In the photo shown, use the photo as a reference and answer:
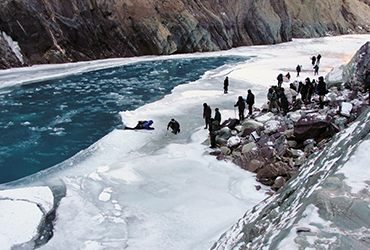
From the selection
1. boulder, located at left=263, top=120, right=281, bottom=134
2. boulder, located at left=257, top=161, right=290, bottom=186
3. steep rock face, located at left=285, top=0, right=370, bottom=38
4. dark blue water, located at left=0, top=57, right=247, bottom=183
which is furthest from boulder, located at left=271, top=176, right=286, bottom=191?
steep rock face, located at left=285, top=0, right=370, bottom=38

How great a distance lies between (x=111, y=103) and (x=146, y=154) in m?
7.82

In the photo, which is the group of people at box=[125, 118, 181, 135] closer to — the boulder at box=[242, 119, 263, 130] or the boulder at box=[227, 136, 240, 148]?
the boulder at box=[227, 136, 240, 148]

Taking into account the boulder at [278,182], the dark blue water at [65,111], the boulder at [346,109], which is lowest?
the boulder at [346,109]

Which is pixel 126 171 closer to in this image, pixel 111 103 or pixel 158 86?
pixel 111 103

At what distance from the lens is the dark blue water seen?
9641mm

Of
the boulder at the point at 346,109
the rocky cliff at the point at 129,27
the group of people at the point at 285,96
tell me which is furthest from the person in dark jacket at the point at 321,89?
the rocky cliff at the point at 129,27

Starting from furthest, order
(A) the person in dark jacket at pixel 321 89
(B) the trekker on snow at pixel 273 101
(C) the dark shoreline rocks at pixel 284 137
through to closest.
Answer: (B) the trekker on snow at pixel 273 101, (A) the person in dark jacket at pixel 321 89, (C) the dark shoreline rocks at pixel 284 137

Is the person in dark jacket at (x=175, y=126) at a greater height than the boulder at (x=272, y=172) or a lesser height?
greater

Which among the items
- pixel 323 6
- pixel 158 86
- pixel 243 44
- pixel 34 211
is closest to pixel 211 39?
pixel 243 44

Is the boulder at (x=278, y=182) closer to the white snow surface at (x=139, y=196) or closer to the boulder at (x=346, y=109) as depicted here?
the white snow surface at (x=139, y=196)

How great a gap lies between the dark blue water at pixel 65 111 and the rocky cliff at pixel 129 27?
7142mm

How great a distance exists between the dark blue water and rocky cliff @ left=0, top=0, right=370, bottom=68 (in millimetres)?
7142

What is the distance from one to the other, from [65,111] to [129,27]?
2551cm

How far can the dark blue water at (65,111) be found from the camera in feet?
31.6
